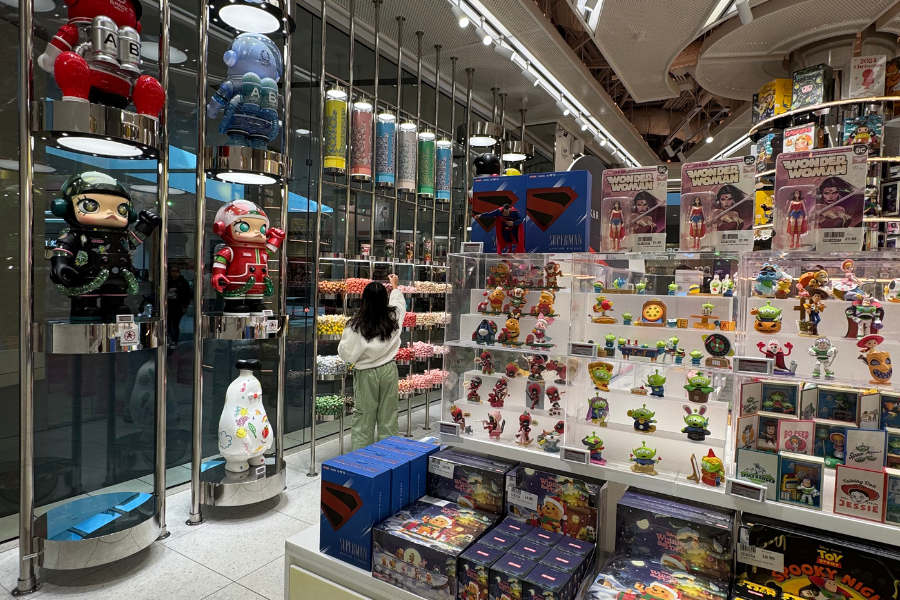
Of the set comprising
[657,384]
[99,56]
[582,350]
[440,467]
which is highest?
[99,56]

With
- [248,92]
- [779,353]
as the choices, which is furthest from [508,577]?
[248,92]

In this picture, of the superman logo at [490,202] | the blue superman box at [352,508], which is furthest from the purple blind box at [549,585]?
the superman logo at [490,202]

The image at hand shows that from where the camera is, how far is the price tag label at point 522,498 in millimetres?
1689

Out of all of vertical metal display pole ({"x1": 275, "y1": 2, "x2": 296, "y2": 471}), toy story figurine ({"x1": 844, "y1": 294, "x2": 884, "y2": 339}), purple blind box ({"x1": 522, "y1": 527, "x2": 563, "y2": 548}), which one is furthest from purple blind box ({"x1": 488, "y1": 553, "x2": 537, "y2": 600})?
vertical metal display pole ({"x1": 275, "y1": 2, "x2": 296, "y2": 471})

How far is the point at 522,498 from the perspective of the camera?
1710 mm

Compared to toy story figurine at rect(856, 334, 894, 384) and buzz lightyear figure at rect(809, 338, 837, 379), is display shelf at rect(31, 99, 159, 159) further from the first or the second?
toy story figurine at rect(856, 334, 894, 384)

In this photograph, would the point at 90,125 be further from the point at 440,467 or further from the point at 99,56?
the point at 440,467

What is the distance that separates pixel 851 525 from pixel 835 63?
16.8ft

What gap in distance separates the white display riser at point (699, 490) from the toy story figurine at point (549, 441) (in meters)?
0.04

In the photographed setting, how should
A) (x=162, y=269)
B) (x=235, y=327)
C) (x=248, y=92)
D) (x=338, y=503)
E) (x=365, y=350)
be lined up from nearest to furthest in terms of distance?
(x=338, y=503) → (x=162, y=269) → (x=248, y=92) → (x=235, y=327) → (x=365, y=350)

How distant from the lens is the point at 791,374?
58.3 inches

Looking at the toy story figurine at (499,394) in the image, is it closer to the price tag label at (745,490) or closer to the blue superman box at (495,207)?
the blue superman box at (495,207)

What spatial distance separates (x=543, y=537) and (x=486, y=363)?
2.22 ft

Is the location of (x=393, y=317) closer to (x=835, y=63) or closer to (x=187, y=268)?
(x=187, y=268)
